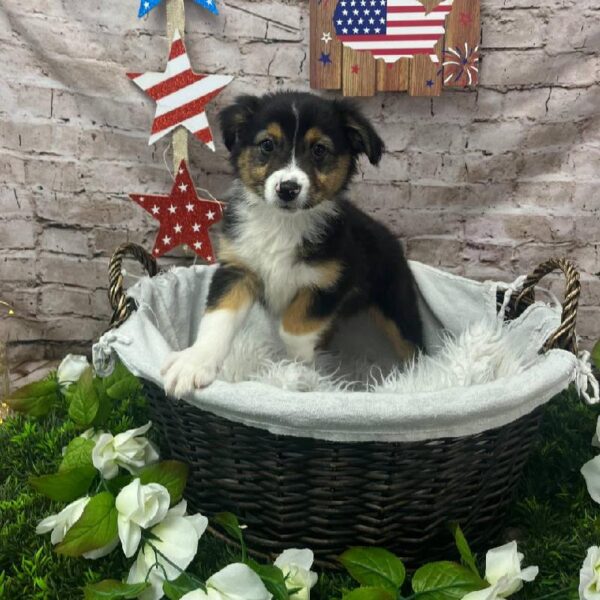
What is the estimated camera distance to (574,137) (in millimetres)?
2660

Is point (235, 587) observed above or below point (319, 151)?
below

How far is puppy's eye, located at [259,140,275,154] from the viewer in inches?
79.9

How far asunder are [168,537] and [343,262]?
1022 mm

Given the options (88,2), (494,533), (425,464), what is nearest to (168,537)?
(425,464)

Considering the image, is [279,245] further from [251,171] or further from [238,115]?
[238,115]

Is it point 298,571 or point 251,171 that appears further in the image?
point 251,171

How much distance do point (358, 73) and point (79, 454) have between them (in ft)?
5.81

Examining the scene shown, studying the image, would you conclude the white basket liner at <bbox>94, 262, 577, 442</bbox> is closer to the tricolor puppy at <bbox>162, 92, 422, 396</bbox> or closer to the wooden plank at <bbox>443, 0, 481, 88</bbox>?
the tricolor puppy at <bbox>162, 92, 422, 396</bbox>

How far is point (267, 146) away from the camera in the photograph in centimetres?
204

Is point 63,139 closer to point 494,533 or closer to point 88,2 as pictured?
point 88,2

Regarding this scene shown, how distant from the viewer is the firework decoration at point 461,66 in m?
2.56


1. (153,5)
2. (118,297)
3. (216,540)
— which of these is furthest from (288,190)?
(153,5)

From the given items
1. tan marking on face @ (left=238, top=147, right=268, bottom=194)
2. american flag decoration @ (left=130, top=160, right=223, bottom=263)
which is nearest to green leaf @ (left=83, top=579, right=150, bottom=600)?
tan marking on face @ (left=238, top=147, right=268, bottom=194)

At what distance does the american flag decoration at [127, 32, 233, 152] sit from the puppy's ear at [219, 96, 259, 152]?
0.57 meters
